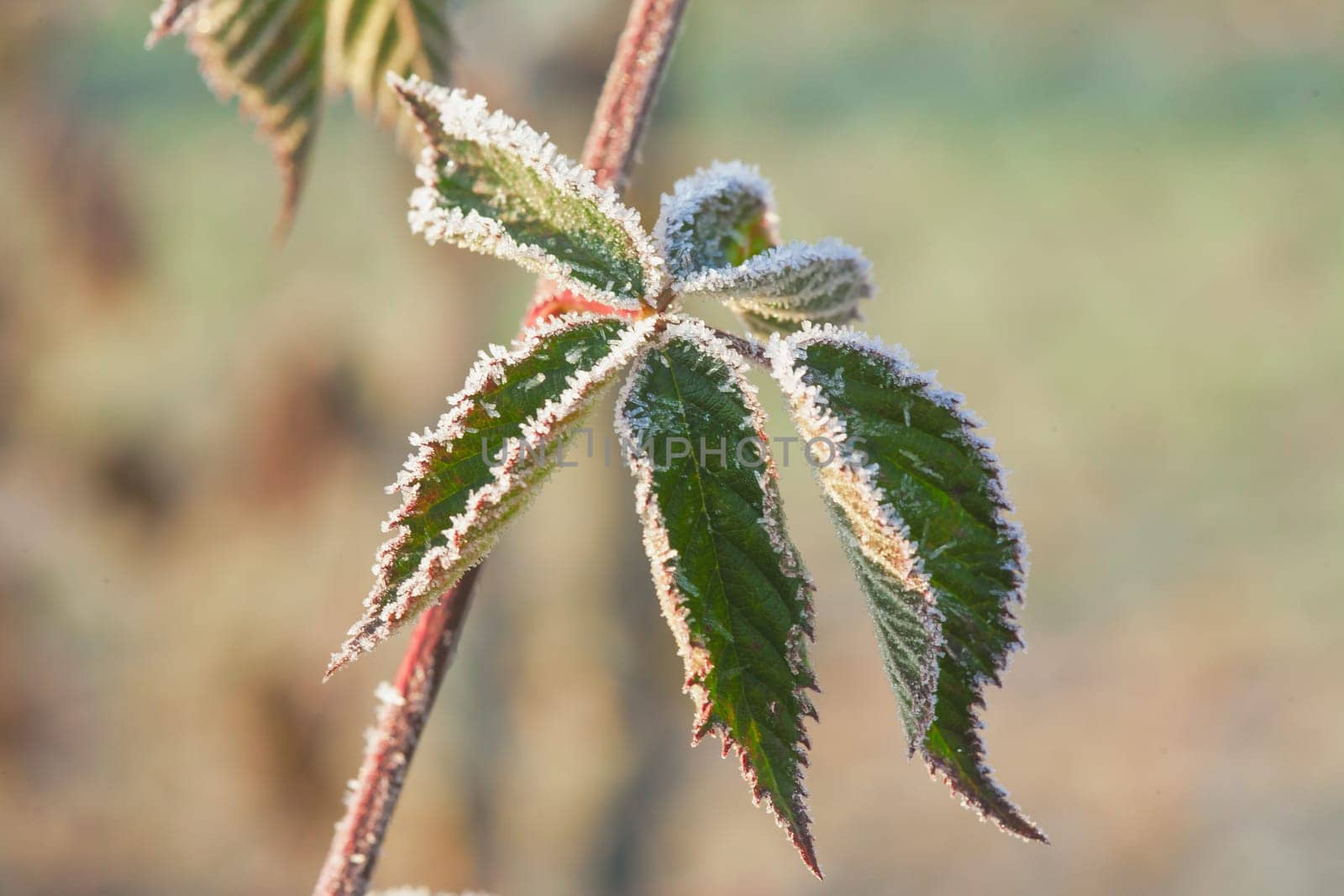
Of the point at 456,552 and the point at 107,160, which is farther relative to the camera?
the point at 107,160

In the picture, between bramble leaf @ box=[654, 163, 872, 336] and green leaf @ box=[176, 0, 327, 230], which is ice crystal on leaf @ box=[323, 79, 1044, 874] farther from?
green leaf @ box=[176, 0, 327, 230]

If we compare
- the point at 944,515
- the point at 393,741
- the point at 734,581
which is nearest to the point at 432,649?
the point at 393,741

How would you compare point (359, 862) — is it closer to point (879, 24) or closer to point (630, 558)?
point (630, 558)

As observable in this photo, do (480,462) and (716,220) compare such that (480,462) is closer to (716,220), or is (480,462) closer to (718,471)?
(718,471)

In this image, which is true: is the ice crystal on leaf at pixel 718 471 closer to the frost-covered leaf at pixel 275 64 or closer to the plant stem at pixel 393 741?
the plant stem at pixel 393 741

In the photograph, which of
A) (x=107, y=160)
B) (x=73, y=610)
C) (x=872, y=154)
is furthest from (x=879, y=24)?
(x=73, y=610)

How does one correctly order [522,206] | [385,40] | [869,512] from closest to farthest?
[869,512] < [522,206] < [385,40]

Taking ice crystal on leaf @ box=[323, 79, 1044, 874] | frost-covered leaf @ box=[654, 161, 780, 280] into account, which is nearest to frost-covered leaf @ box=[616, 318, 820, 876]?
ice crystal on leaf @ box=[323, 79, 1044, 874]
